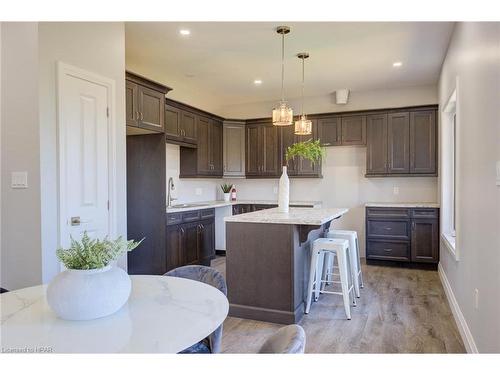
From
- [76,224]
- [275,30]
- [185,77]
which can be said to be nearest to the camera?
[76,224]

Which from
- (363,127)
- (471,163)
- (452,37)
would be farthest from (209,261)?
(452,37)

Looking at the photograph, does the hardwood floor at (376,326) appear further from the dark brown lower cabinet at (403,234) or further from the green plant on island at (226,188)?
the green plant on island at (226,188)

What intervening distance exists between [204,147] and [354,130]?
2420 millimetres

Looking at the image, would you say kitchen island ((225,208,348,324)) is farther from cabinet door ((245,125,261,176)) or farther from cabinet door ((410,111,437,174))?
cabinet door ((245,125,261,176))

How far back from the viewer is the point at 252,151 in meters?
6.54

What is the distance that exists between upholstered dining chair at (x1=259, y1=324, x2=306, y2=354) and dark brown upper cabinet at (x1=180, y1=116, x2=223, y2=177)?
461cm

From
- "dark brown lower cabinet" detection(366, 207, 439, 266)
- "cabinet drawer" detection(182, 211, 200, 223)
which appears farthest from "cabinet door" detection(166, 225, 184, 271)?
"dark brown lower cabinet" detection(366, 207, 439, 266)

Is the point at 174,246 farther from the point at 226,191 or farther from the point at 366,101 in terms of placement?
the point at 366,101

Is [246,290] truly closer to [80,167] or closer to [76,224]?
[76,224]

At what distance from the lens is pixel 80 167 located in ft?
9.61

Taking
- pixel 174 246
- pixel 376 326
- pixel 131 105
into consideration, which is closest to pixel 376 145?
pixel 376 326

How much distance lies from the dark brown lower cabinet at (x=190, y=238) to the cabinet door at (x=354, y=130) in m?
2.47

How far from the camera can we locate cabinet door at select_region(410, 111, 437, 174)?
5.37m

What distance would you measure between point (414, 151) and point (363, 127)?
0.85 meters
